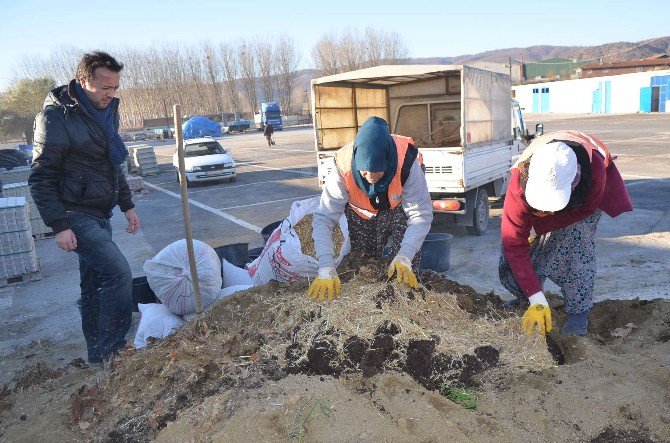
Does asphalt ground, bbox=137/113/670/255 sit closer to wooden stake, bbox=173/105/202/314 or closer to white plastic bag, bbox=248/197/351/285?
white plastic bag, bbox=248/197/351/285

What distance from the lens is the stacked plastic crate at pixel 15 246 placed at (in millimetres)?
6207

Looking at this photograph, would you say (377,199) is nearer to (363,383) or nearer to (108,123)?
(363,383)

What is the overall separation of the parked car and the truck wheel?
9892mm

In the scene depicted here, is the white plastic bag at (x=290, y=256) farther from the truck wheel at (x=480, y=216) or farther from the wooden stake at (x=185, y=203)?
the truck wheel at (x=480, y=216)

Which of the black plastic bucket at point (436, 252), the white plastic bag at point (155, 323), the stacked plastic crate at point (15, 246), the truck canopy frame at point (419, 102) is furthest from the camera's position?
the truck canopy frame at point (419, 102)

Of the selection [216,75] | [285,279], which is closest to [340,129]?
[285,279]

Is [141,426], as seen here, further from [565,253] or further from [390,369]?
[565,253]

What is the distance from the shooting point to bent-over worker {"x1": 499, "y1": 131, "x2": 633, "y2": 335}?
9.07 feet

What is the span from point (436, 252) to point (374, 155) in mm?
2684

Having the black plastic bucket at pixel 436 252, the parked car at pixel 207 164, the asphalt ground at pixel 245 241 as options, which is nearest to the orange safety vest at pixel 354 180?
the black plastic bucket at pixel 436 252

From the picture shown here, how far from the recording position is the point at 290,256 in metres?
3.91

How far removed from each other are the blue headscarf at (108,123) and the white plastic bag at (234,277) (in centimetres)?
155

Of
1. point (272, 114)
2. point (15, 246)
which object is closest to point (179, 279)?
point (15, 246)

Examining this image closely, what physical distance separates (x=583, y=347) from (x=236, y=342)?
2.04 m
